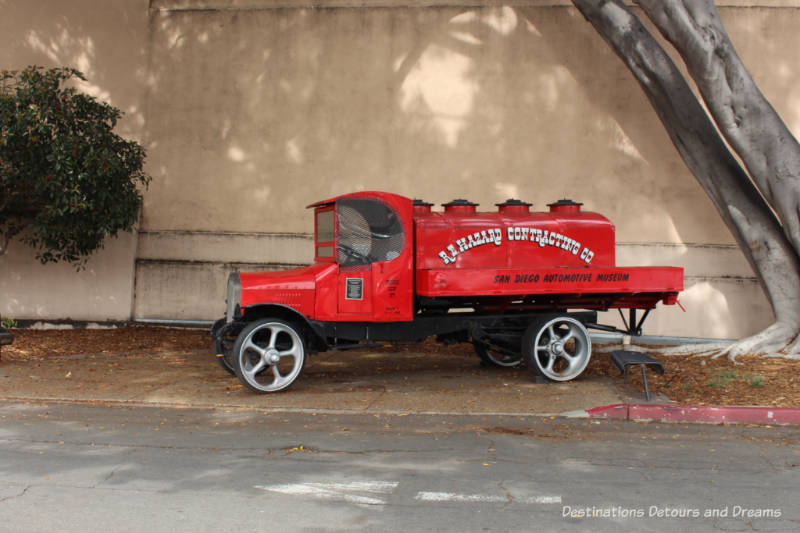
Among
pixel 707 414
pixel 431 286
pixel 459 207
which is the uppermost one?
pixel 459 207

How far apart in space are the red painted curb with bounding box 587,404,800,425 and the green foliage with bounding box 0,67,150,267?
8.43m

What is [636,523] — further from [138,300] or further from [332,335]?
[138,300]

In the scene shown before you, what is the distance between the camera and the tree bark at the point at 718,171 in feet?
34.4

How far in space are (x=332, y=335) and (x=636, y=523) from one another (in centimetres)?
482

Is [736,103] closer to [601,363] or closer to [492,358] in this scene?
[601,363]

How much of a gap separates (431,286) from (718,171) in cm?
552

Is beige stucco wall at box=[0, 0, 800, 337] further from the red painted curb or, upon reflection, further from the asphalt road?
the asphalt road

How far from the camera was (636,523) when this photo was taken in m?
4.40

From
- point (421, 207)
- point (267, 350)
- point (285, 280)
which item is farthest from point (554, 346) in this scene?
point (267, 350)

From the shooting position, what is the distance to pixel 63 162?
1102 cm

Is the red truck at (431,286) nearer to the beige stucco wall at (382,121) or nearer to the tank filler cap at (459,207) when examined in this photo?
the tank filler cap at (459,207)

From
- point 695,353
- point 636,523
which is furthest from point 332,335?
point 695,353

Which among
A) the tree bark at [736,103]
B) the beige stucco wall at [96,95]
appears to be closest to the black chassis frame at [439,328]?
the tree bark at [736,103]

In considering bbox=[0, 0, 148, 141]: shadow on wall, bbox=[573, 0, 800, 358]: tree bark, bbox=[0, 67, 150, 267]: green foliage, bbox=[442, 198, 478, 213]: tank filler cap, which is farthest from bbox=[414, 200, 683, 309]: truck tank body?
bbox=[0, 0, 148, 141]: shadow on wall
